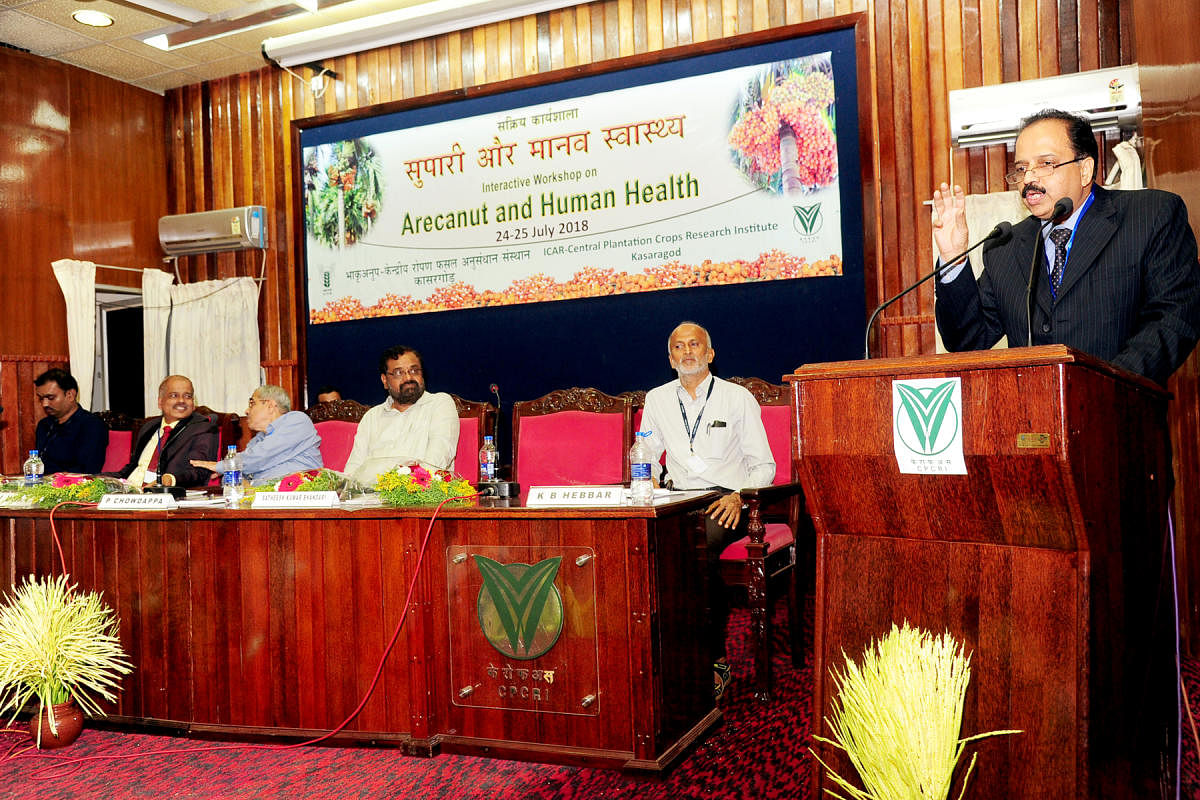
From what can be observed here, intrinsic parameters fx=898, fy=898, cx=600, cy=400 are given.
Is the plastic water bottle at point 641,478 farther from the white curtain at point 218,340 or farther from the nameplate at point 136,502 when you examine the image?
the white curtain at point 218,340

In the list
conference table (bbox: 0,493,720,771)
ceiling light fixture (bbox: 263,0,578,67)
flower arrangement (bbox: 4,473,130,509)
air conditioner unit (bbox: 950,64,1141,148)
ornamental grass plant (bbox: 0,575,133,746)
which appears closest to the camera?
conference table (bbox: 0,493,720,771)

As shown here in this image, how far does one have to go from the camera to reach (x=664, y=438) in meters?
3.71

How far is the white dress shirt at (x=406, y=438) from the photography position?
13.2 feet

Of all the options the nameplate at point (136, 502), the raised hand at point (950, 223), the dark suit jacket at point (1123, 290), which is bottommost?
the nameplate at point (136, 502)

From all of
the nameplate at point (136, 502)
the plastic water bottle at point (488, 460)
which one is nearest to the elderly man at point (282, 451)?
the nameplate at point (136, 502)

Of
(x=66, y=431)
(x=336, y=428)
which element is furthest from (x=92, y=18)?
(x=336, y=428)

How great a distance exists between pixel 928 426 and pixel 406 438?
10.1ft

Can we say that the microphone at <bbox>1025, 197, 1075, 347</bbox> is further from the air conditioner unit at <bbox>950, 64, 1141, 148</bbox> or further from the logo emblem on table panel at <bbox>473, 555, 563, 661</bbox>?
the air conditioner unit at <bbox>950, 64, 1141, 148</bbox>

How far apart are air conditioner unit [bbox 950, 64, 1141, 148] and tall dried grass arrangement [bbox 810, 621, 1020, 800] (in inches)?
135

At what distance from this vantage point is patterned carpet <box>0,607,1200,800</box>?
230 centimetres

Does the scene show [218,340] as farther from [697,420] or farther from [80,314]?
[697,420]

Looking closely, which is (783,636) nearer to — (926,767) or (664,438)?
(664,438)

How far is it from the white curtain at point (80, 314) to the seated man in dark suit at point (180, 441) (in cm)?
140

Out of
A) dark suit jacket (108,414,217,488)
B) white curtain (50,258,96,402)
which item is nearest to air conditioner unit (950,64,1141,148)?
dark suit jacket (108,414,217,488)
